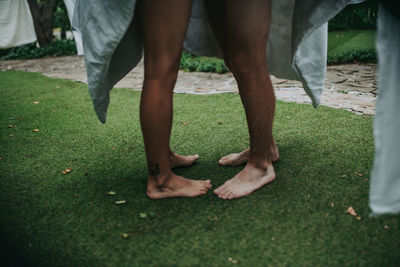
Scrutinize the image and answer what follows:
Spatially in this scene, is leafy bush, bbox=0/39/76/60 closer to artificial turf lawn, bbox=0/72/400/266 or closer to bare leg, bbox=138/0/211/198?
artificial turf lawn, bbox=0/72/400/266

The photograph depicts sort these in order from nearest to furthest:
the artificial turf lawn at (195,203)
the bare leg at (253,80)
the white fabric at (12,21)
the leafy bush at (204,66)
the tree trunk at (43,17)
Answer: the artificial turf lawn at (195,203), the bare leg at (253,80), the leafy bush at (204,66), the white fabric at (12,21), the tree trunk at (43,17)

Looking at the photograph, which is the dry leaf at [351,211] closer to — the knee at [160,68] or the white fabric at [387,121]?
the white fabric at [387,121]

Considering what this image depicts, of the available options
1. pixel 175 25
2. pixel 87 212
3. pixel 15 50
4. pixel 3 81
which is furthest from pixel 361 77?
pixel 15 50

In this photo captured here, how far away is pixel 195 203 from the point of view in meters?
1.55

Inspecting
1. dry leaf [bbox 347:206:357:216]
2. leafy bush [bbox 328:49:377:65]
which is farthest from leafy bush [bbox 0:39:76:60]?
dry leaf [bbox 347:206:357:216]

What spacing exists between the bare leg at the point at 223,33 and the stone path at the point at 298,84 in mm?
1297

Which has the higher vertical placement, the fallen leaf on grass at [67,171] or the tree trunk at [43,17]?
the tree trunk at [43,17]

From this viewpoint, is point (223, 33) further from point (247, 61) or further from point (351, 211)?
point (351, 211)

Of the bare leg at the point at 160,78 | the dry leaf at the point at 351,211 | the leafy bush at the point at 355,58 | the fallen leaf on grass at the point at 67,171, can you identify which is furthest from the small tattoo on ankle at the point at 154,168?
the leafy bush at the point at 355,58

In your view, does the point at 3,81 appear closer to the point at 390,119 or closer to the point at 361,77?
the point at 361,77

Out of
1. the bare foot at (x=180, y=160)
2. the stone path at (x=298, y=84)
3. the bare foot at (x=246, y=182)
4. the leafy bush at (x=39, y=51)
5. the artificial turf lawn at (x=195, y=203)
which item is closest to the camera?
the artificial turf lawn at (x=195, y=203)

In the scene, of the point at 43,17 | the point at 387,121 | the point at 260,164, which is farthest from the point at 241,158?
the point at 43,17

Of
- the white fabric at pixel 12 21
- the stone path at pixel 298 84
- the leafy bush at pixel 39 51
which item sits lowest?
the stone path at pixel 298 84

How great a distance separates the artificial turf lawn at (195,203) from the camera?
123 cm
